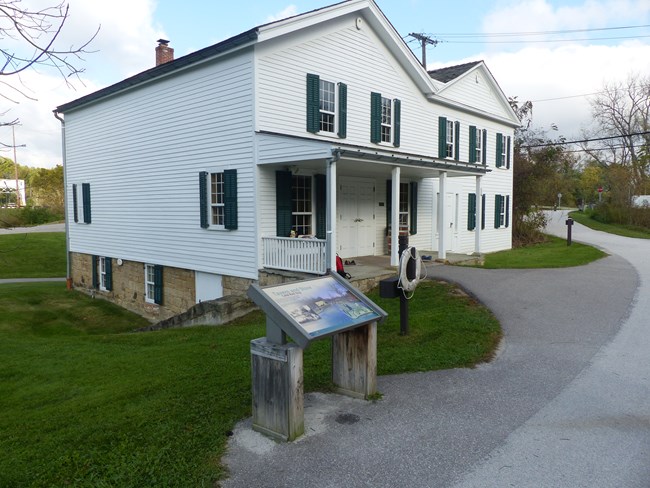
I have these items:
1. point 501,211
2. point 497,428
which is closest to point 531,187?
point 501,211

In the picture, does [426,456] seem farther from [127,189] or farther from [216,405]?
[127,189]

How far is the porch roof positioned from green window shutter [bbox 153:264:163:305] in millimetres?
7831

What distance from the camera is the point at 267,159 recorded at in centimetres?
1142

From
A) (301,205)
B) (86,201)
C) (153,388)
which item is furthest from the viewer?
(86,201)

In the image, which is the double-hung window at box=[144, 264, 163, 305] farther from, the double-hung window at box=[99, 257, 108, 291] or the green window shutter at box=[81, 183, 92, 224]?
the green window shutter at box=[81, 183, 92, 224]

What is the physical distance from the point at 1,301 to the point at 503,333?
15573mm

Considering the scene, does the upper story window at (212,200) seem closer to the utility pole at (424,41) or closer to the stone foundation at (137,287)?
the stone foundation at (137,287)

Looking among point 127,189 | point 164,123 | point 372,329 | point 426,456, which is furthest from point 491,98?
point 426,456

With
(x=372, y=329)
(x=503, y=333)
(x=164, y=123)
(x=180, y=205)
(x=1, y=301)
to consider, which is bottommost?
(x=1, y=301)

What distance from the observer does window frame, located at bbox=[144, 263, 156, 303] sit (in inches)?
624

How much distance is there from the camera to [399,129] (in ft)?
50.9

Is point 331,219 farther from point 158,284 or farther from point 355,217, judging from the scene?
point 158,284

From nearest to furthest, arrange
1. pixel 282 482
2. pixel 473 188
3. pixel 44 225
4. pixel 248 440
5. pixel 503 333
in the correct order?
1. pixel 282 482
2. pixel 248 440
3. pixel 503 333
4. pixel 473 188
5. pixel 44 225

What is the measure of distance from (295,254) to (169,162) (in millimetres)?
5450
